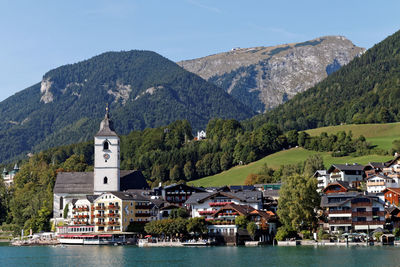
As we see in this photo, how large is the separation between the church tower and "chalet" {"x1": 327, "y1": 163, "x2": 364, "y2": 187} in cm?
4965

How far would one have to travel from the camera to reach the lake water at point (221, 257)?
75.5 m

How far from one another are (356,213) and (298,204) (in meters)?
9.94

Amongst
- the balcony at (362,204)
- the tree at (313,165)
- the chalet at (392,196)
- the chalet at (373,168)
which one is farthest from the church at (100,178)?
the chalet at (392,196)

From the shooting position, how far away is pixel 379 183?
130250 mm

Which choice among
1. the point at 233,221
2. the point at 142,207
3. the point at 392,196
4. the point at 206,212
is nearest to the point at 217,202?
the point at 206,212

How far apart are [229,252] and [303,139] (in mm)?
110924

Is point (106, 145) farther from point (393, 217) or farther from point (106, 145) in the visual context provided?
point (393, 217)

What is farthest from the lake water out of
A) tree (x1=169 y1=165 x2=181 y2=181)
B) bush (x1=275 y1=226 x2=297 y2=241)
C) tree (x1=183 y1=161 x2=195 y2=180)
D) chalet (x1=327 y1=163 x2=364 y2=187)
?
tree (x1=183 y1=161 x2=195 y2=180)

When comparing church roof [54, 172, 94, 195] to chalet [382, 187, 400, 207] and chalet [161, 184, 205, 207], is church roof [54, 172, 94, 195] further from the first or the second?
chalet [382, 187, 400, 207]

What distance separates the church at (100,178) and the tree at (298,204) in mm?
44827

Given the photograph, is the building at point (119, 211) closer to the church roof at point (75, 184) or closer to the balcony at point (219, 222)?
the church roof at point (75, 184)

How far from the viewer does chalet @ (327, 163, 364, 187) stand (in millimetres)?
142000

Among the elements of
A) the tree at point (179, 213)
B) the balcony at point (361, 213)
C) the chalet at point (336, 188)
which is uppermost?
the chalet at point (336, 188)

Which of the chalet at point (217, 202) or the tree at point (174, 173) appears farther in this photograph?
the tree at point (174, 173)
